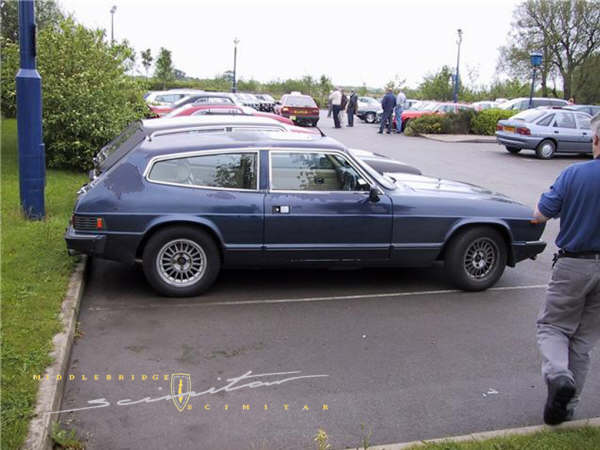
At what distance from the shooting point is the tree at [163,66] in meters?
62.9

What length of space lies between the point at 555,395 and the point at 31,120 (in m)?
7.14

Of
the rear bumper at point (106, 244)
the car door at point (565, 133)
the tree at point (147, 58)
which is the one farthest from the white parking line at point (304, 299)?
the tree at point (147, 58)

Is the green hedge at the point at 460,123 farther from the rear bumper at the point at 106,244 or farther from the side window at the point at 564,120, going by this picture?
the rear bumper at the point at 106,244

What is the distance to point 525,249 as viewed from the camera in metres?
7.29

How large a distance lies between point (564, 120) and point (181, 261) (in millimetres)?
18951

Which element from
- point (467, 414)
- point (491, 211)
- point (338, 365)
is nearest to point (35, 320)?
point (338, 365)

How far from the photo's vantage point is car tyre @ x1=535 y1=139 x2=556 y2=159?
22047mm

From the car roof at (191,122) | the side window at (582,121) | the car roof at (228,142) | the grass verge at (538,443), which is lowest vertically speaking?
the grass verge at (538,443)

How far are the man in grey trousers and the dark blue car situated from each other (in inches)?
107

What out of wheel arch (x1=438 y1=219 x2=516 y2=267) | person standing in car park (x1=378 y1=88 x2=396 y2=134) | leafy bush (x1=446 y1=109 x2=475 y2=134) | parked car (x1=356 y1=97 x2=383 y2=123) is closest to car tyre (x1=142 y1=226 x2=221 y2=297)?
wheel arch (x1=438 y1=219 x2=516 y2=267)

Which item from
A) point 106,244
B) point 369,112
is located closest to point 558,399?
point 106,244

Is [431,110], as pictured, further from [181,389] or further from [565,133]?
[181,389]

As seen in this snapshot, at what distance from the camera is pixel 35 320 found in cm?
550

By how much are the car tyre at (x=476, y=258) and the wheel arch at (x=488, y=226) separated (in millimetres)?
33
